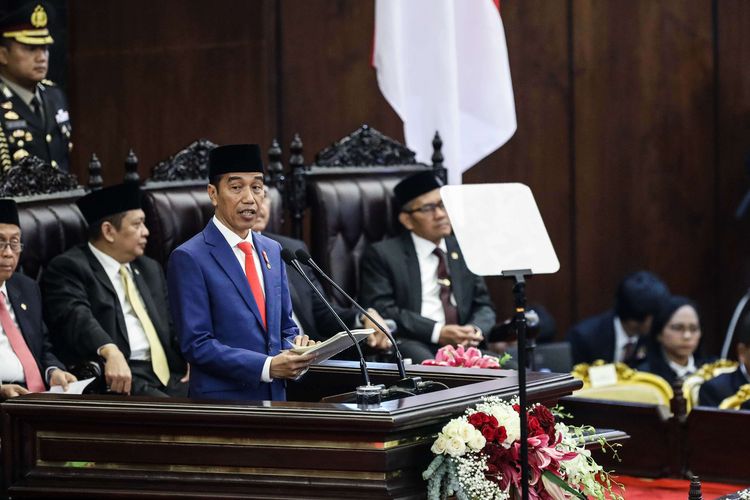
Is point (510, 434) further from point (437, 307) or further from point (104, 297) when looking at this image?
point (437, 307)

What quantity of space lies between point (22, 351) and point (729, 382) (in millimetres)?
3042

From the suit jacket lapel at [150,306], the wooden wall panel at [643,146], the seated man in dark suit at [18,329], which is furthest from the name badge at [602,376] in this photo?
the seated man in dark suit at [18,329]

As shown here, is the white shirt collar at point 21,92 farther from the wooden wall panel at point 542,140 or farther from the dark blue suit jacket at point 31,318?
the wooden wall panel at point 542,140

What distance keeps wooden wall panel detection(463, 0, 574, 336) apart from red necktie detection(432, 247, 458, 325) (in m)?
1.82

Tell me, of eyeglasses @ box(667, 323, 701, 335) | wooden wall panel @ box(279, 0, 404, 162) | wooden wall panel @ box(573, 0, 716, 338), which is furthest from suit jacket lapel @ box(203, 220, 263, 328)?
wooden wall panel @ box(573, 0, 716, 338)

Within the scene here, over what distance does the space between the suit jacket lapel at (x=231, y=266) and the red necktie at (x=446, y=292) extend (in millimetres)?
2223

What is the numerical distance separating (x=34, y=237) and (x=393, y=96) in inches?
81.7

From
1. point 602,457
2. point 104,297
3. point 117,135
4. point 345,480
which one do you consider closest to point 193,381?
point 345,480

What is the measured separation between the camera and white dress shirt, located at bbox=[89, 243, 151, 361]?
5.21 metres

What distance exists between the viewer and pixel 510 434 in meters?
3.41

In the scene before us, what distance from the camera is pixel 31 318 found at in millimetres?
4820

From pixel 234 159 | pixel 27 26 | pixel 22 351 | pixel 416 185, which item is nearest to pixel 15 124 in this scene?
pixel 27 26

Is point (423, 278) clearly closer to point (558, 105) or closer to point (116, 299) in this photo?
point (116, 299)

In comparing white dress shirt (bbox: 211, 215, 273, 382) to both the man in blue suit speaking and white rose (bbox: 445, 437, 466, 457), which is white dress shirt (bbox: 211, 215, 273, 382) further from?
white rose (bbox: 445, 437, 466, 457)
